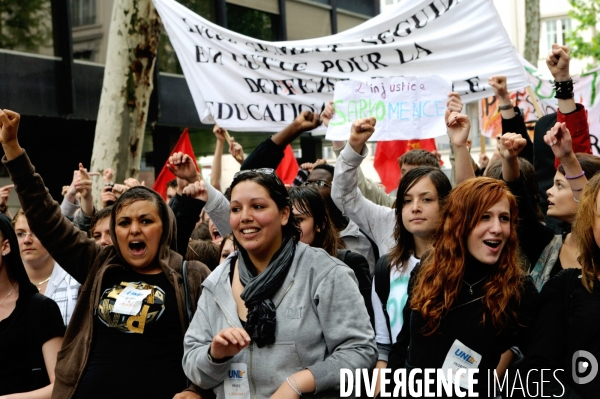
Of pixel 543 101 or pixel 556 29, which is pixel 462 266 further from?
pixel 556 29

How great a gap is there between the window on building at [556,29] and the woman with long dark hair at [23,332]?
138 feet

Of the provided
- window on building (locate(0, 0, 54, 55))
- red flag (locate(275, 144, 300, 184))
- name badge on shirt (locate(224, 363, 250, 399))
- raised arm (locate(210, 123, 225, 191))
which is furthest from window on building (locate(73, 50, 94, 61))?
name badge on shirt (locate(224, 363, 250, 399))

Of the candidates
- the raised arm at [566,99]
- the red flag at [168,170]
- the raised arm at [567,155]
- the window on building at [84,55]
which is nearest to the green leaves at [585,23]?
the window on building at [84,55]

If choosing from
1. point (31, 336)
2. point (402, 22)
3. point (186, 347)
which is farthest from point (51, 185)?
point (186, 347)

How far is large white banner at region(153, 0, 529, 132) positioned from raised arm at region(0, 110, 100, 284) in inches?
119

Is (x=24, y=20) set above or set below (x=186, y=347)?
above

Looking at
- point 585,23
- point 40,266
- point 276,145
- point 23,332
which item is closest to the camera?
point 23,332

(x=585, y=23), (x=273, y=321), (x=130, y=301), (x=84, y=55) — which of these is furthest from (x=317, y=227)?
(x=585, y=23)

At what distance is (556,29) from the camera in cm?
4441

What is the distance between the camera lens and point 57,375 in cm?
429

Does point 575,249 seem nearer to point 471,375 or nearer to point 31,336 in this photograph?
point 471,375

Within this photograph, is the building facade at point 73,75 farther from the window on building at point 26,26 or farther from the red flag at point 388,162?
the red flag at point 388,162

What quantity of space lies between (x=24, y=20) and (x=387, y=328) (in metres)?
11.6

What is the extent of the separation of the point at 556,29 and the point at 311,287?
4353cm
